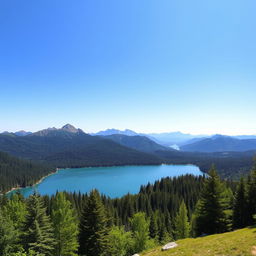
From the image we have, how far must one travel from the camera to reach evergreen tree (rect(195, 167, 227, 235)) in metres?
29.5

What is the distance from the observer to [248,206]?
33.2m

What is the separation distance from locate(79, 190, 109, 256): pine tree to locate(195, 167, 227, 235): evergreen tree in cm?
1532

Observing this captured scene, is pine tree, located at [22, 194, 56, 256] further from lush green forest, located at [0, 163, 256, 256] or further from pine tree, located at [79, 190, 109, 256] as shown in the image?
pine tree, located at [79, 190, 109, 256]

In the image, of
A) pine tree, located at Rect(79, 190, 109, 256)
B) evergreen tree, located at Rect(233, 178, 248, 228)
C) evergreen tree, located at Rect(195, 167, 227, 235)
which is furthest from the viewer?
evergreen tree, located at Rect(233, 178, 248, 228)

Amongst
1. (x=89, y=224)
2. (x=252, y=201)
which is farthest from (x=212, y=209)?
(x=89, y=224)

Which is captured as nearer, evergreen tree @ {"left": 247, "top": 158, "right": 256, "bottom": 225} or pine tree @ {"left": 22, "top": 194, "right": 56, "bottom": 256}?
pine tree @ {"left": 22, "top": 194, "right": 56, "bottom": 256}

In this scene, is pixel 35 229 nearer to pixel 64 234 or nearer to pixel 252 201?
pixel 64 234

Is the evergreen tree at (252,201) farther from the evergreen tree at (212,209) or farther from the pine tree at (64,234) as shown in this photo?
the pine tree at (64,234)

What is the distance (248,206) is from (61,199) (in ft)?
104

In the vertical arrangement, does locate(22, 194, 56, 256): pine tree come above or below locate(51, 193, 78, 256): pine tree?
above

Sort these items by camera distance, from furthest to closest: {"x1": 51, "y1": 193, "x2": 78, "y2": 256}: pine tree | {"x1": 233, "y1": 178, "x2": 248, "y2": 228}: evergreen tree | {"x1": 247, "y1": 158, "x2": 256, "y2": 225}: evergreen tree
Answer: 1. {"x1": 233, "y1": 178, "x2": 248, "y2": 228}: evergreen tree
2. {"x1": 247, "y1": 158, "x2": 256, "y2": 225}: evergreen tree
3. {"x1": 51, "y1": 193, "x2": 78, "y2": 256}: pine tree

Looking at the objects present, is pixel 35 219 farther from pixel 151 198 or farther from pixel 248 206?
pixel 151 198

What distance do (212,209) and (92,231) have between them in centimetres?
1787

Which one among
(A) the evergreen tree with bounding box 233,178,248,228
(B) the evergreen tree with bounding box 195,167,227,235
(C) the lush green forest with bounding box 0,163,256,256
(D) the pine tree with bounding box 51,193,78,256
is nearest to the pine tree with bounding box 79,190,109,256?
(C) the lush green forest with bounding box 0,163,256,256
